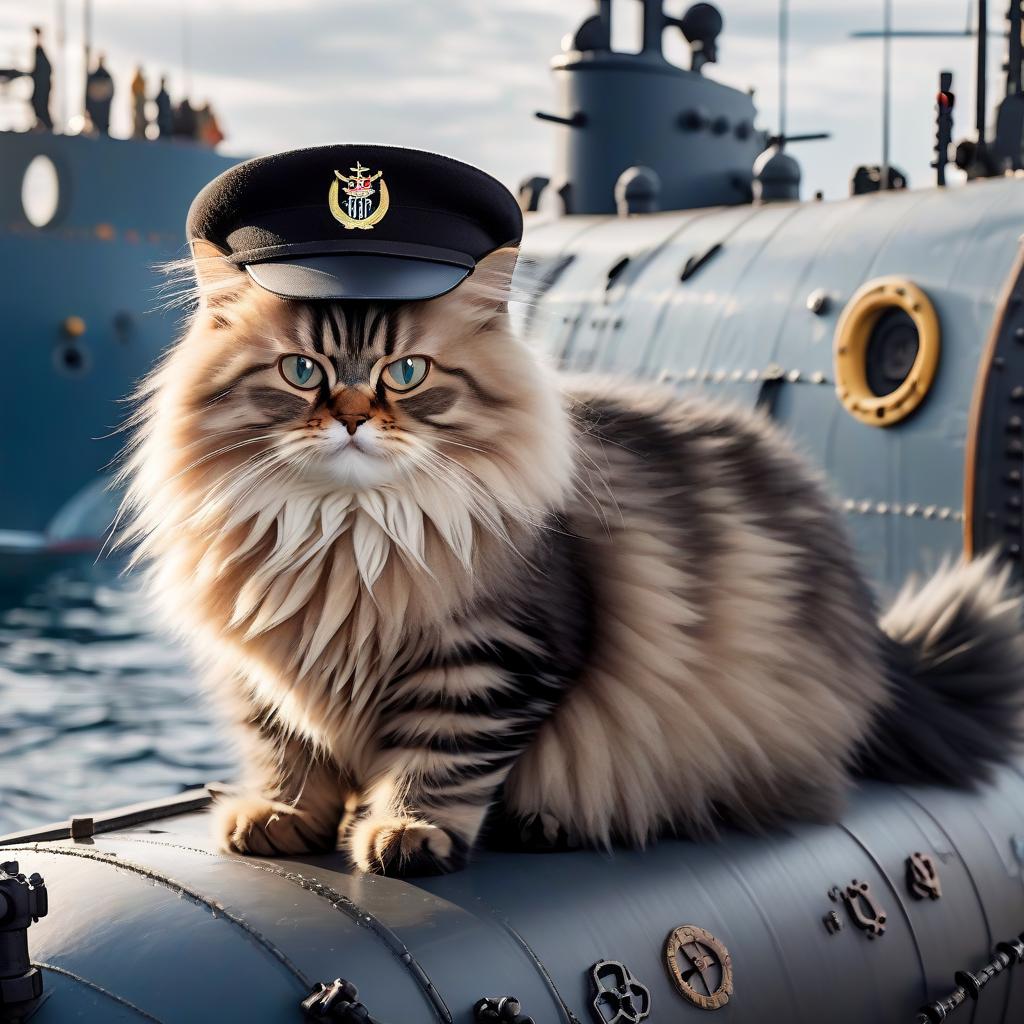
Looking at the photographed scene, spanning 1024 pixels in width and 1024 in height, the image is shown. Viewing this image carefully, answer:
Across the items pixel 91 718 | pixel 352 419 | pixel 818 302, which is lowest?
pixel 91 718

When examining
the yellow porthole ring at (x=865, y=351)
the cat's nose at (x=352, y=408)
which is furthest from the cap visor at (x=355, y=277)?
the yellow porthole ring at (x=865, y=351)

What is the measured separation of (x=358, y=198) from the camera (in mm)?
1864

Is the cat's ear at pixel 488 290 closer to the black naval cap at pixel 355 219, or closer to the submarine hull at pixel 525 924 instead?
the black naval cap at pixel 355 219

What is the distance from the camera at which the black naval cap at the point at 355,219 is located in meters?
1.85

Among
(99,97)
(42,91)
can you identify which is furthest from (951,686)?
(42,91)

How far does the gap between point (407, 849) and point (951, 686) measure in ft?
4.49

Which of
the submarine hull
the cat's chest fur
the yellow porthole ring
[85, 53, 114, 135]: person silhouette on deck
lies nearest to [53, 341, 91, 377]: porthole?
[85, 53, 114, 135]: person silhouette on deck

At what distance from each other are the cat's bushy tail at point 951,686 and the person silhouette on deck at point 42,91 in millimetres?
18802

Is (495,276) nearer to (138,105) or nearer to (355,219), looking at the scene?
(355,219)

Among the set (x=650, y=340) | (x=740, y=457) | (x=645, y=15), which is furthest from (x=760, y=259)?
(x=740, y=457)

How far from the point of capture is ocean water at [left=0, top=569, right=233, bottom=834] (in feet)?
30.6

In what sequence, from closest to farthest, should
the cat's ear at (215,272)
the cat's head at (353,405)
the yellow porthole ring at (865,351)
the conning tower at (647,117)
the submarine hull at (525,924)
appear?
the submarine hull at (525,924), the cat's head at (353,405), the cat's ear at (215,272), the yellow porthole ring at (865,351), the conning tower at (647,117)

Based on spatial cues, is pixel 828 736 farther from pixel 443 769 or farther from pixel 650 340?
pixel 650 340

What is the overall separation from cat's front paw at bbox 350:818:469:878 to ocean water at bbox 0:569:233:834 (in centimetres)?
564
